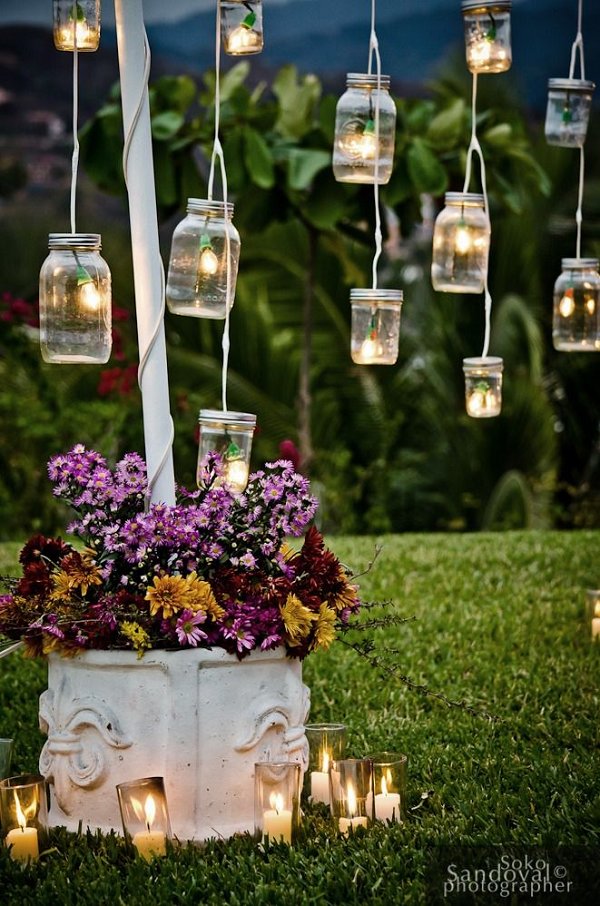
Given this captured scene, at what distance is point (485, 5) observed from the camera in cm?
434

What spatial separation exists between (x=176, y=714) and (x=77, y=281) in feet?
3.74

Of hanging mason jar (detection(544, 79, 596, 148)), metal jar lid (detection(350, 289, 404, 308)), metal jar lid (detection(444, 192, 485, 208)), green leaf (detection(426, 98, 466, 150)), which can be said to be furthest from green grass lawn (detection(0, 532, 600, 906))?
green leaf (detection(426, 98, 466, 150))

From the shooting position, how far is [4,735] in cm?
424

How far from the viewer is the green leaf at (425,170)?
24.7ft

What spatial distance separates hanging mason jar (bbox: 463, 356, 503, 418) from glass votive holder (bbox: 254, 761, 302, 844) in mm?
1905

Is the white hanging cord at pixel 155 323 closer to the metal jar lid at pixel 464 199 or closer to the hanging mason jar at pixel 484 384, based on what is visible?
the metal jar lid at pixel 464 199

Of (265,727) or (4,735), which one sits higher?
(265,727)

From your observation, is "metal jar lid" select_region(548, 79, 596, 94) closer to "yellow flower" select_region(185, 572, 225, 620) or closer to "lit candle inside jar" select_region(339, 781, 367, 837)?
"yellow flower" select_region(185, 572, 225, 620)

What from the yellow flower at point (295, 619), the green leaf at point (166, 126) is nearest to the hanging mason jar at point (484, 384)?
the yellow flower at point (295, 619)

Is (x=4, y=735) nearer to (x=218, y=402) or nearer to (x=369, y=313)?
(x=369, y=313)

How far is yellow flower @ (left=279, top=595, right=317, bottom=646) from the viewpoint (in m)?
3.28

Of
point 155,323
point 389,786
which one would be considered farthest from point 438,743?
point 155,323

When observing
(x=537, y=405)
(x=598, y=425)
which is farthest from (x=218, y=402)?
(x=598, y=425)

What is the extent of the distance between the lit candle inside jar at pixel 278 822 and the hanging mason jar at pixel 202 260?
4.46 ft
